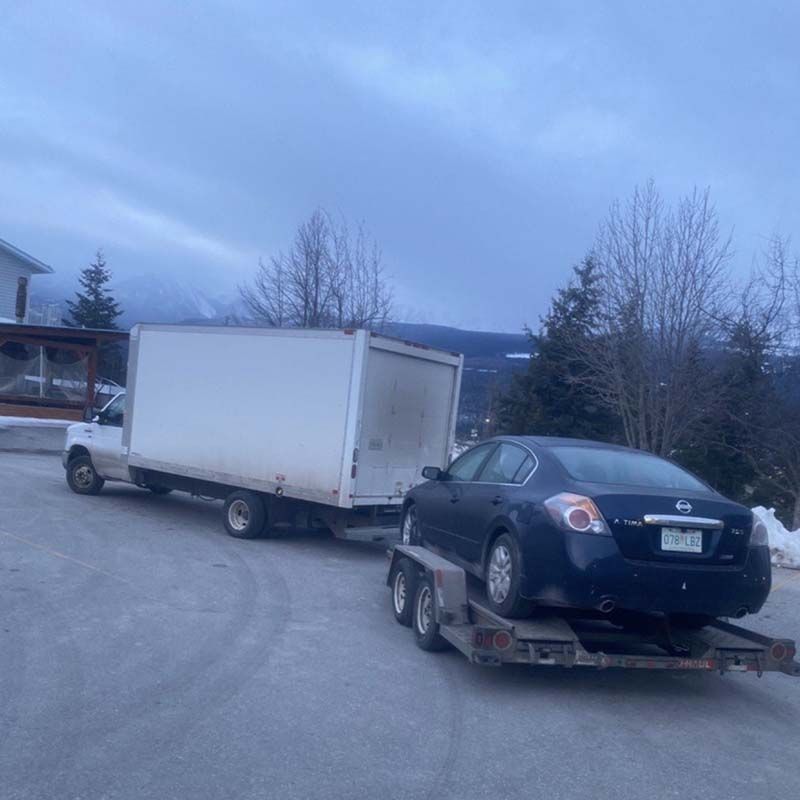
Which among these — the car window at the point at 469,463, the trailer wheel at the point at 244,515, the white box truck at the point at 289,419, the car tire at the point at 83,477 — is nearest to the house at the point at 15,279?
the car tire at the point at 83,477

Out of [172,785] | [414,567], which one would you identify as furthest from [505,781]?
[414,567]

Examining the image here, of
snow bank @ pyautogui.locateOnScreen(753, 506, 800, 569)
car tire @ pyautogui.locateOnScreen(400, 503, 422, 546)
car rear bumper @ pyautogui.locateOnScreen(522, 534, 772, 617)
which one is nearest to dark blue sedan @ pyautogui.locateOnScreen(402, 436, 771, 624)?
car rear bumper @ pyautogui.locateOnScreen(522, 534, 772, 617)

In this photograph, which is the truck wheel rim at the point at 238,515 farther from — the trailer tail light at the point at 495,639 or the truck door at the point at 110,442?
the trailer tail light at the point at 495,639

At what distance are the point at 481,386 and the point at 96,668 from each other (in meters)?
29.8

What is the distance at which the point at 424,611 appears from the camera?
8.60m

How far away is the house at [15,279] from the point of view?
142ft

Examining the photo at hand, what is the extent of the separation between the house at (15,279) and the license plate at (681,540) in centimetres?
3989

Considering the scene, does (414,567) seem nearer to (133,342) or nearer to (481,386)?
(133,342)

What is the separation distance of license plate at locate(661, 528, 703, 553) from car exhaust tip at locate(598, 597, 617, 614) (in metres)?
0.51

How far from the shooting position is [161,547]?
13.0 metres

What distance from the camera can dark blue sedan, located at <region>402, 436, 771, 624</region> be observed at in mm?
7172

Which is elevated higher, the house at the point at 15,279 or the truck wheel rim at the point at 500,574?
the house at the point at 15,279

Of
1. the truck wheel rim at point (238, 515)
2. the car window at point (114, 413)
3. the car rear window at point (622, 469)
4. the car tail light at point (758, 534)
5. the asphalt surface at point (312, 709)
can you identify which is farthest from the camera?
the car window at point (114, 413)

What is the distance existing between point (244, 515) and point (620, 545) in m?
7.97
